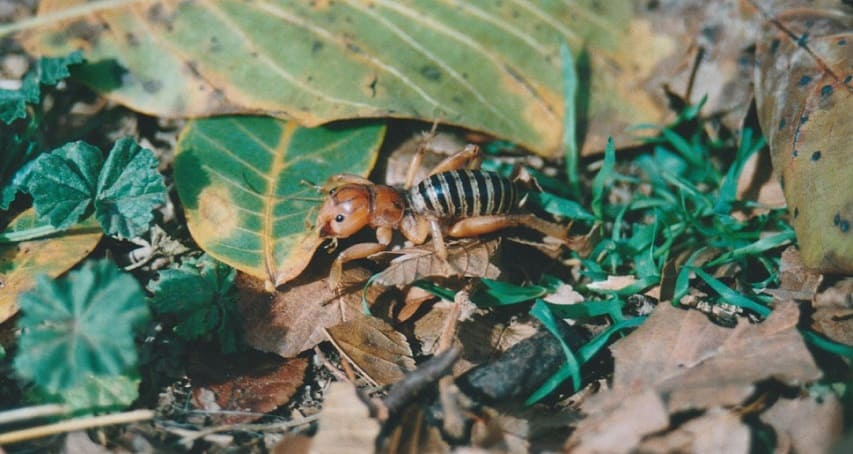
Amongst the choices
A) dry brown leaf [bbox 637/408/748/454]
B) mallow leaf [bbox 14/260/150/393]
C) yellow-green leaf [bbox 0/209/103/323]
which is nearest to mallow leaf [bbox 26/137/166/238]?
yellow-green leaf [bbox 0/209/103/323]

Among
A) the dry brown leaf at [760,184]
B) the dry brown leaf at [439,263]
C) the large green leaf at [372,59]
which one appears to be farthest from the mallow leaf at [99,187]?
the dry brown leaf at [760,184]

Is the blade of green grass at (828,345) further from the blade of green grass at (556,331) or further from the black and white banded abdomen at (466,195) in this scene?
the black and white banded abdomen at (466,195)

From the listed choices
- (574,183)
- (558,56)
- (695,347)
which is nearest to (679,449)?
(695,347)

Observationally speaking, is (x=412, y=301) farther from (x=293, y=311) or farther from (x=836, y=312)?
(x=836, y=312)

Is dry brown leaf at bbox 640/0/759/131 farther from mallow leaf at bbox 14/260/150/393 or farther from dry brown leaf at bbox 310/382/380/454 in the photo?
mallow leaf at bbox 14/260/150/393

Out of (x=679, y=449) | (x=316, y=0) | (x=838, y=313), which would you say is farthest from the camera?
(x=316, y=0)

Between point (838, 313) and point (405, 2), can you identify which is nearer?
point (838, 313)

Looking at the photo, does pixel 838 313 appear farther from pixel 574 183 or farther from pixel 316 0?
pixel 316 0
